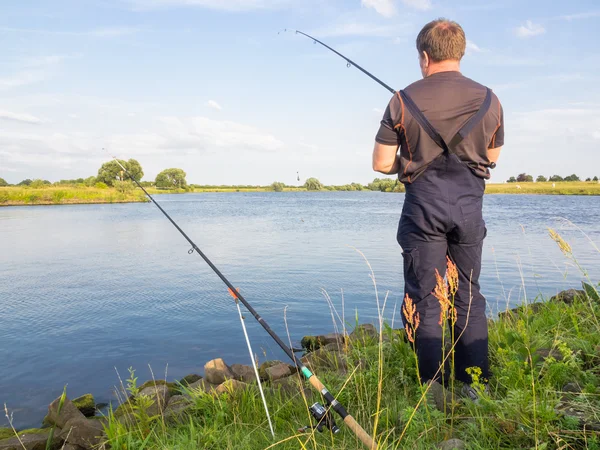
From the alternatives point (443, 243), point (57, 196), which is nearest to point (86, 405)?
point (443, 243)

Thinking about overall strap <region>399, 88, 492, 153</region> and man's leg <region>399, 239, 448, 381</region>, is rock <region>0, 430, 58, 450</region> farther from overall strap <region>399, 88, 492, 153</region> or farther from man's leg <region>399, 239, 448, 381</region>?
overall strap <region>399, 88, 492, 153</region>

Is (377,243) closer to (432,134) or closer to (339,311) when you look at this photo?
(339,311)

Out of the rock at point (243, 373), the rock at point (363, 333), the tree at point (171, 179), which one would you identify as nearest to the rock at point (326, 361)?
the rock at point (363, 333)

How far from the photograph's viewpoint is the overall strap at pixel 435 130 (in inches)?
113

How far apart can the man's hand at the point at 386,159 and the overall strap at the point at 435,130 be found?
0.23m

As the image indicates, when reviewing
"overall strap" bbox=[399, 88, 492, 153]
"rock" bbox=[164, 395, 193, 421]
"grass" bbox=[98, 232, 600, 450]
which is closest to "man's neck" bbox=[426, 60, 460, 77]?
"overall strap" bbox=[399, 88, 492, 153]

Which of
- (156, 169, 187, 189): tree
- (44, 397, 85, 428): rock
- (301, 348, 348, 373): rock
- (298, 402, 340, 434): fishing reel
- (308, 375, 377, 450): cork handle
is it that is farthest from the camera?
(156, 169, 187, 189): tree

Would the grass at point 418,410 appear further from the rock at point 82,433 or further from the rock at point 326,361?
the rock at point 82,433

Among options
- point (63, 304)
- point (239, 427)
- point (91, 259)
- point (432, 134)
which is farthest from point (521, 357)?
point (91, 259)

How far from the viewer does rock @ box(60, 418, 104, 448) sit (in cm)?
335

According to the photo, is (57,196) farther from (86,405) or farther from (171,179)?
(171,179)

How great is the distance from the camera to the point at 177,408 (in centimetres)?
362

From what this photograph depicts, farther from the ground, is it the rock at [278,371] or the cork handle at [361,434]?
the cork handle at [361,434]

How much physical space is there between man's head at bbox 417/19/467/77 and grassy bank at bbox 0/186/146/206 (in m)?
47.5
